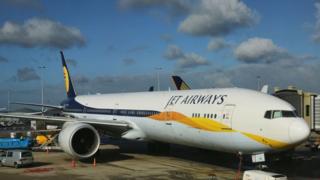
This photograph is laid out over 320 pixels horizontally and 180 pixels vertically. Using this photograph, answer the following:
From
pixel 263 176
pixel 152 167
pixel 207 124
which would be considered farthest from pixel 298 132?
pixel 152 167

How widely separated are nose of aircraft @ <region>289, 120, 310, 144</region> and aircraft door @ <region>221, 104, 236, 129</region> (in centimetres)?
275

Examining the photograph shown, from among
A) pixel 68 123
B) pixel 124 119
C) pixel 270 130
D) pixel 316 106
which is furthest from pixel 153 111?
pixel 316 106

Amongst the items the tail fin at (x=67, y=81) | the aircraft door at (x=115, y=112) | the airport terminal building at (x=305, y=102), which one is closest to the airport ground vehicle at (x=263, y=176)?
the airport terminal building at (x=305, y=102)

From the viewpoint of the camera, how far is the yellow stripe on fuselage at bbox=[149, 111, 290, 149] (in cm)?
1658

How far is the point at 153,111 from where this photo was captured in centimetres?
2391

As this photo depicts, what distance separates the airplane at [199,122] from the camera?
55.2 feet

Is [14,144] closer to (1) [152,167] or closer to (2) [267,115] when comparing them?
(1) [152,167]

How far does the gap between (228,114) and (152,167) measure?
5778 mm

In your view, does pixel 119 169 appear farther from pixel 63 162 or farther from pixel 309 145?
pixel 309 145

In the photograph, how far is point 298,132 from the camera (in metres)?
16.0

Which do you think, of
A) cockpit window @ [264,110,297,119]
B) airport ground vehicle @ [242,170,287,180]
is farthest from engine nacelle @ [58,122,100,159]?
cockpit window @ [264,110,297,119]

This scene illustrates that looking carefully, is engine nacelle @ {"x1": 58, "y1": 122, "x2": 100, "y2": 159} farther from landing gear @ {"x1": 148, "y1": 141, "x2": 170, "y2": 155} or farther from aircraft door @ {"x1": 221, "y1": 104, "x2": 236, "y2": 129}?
aircraft door @ {"x1": 221, "y1": 104, "x2": 236, "y2": 129}

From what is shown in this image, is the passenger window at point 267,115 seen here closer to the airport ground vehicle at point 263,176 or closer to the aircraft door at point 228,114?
the aircraft door at point 228,114

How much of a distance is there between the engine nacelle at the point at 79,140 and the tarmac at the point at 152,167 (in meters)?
0.65
